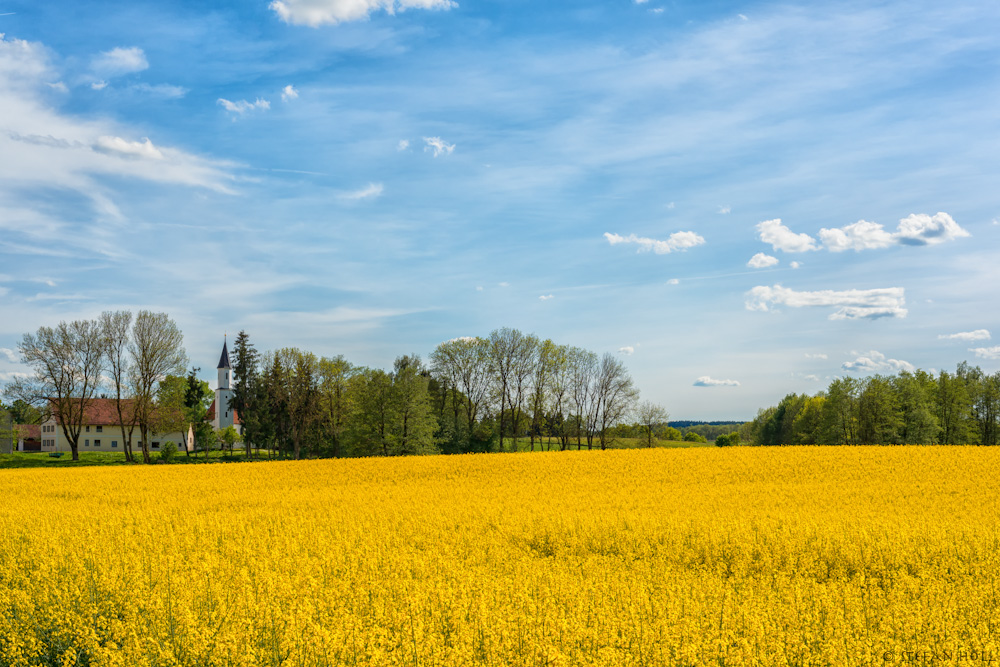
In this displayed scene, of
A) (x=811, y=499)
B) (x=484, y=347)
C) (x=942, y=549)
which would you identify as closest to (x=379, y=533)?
(x=942, y=549)

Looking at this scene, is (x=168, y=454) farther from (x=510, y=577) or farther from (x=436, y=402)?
(x=510, y=577)

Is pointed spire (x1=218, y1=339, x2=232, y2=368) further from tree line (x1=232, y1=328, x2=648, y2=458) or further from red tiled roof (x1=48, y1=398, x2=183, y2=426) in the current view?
tree line (x1=232, y1=328, x2=648, y2=458)

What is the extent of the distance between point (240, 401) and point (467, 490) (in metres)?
56.1

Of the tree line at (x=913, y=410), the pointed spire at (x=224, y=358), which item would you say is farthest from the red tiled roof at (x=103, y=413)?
the tree line at (x=913, y=410)

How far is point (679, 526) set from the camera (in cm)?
1133

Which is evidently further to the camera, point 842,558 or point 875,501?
point 875,501

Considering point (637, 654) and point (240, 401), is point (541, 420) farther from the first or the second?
point (637, 654)

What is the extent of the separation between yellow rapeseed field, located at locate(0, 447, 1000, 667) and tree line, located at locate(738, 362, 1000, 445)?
51.4 meters

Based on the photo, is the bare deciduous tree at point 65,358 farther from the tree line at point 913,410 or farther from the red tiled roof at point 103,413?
the tree line at point 913,410

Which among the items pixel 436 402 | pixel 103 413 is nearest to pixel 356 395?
pixel 436 402

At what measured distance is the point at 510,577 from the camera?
795cm

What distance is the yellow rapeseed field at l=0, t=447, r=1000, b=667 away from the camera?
18.3ft

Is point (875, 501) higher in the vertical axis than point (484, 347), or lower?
lower

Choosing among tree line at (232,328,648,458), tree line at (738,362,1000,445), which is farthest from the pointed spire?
tree line at (738,362,1000,445)
